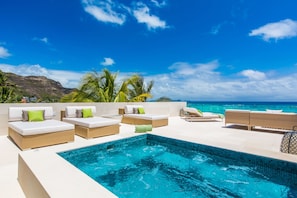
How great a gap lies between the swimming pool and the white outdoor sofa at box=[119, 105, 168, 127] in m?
2.08

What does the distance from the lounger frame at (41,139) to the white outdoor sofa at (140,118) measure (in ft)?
9.69

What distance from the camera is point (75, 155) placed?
399 cm

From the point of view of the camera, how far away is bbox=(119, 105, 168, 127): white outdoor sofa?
6815mm

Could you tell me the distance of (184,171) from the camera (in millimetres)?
3533

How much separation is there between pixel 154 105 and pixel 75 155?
633cm

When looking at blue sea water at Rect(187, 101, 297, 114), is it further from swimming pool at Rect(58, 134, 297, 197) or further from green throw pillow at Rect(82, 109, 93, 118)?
swimming pool at Rect(58, 134, 297, 197)

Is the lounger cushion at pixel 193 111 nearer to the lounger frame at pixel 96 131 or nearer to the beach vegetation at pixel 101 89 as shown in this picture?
the beach vegetation at pixel 101 89

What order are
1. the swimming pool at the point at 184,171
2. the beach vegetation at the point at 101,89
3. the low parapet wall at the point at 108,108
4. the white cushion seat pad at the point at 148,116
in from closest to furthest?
the swimming pool at the point at 184,171 → the low parapet wall at the point at 108,108 → the white cushion seat pad at the point at 148,116 → the beach vegetation at the point at 101,89

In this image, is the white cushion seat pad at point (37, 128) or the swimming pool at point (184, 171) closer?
the swimming pool at point (184, 171)

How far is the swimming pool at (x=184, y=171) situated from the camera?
284 cm

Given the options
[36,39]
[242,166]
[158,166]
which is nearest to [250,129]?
[242,166]

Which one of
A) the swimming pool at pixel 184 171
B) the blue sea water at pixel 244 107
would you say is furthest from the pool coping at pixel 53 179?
the blue sea water at pixel 244 107

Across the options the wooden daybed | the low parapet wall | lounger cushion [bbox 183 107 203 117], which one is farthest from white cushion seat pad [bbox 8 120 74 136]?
lounger cushion [bbox 183 107 203 117]

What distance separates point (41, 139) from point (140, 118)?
12.1ft
